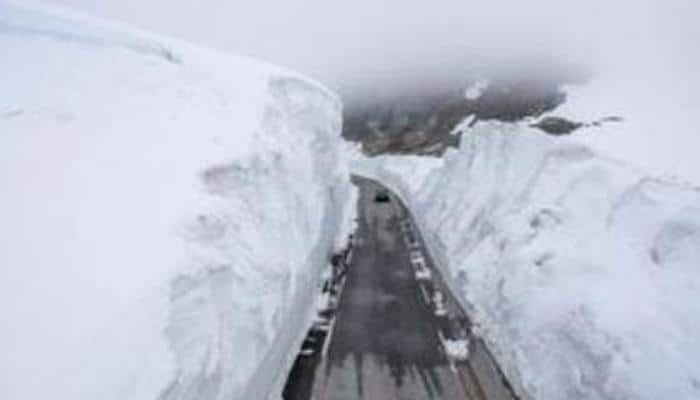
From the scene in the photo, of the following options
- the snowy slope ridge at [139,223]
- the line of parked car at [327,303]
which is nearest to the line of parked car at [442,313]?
the line of parked car at [327,303]

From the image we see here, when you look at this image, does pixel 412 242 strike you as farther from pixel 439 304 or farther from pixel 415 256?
pixel 439 304

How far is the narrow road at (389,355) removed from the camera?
1215cm

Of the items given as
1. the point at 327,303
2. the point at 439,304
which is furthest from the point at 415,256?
the point at 327,303

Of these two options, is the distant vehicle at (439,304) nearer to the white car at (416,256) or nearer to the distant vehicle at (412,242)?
the white car at (416,256)

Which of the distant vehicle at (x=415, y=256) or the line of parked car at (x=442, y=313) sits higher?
the line of parked car at (x=442, y=313)

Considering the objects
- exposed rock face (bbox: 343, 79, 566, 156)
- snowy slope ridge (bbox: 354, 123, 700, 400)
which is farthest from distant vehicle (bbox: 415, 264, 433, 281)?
exposed rock face (bbox: 343, 79, 566, 156)

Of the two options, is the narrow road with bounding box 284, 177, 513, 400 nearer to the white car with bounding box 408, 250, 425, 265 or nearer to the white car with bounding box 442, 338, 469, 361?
the white car with bounding box 442, 338, 469, 361

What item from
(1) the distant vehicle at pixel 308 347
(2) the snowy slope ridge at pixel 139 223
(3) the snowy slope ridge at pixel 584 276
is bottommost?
(1) the distant vehicle at pixel 308 347

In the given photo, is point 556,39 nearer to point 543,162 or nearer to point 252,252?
point 543,162

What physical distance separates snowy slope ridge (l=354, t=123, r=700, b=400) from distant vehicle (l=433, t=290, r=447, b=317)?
0.65 m

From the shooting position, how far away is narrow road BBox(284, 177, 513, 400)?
1215cm

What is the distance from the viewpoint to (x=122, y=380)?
641cm

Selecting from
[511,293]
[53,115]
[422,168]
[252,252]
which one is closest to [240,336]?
[252,252]

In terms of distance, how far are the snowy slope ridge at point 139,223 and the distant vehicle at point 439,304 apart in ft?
12.7
